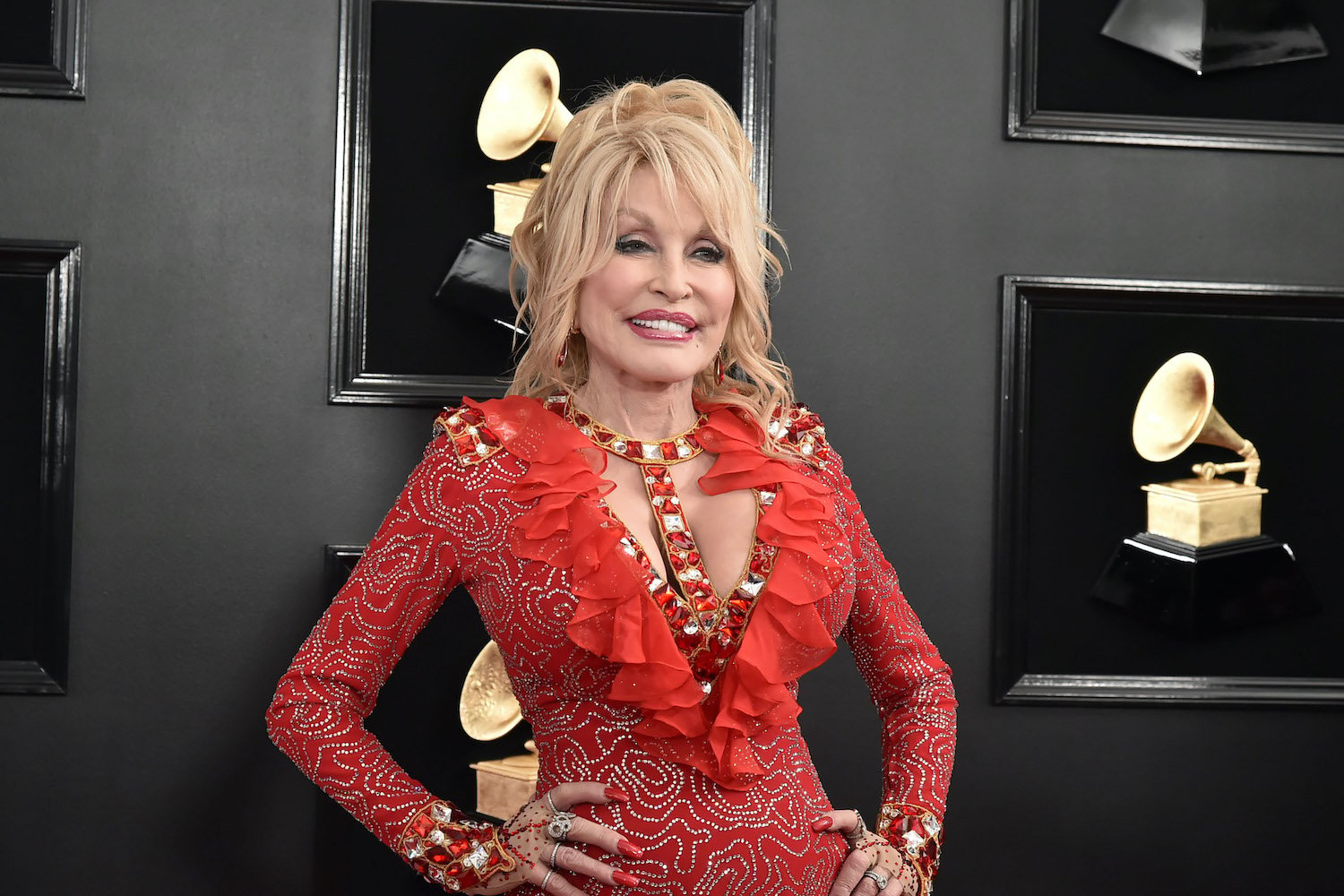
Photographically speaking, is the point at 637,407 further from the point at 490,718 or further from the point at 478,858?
the point at 490,718

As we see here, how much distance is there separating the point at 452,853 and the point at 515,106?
143 centimetres

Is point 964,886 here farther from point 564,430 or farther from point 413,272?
point 413,272

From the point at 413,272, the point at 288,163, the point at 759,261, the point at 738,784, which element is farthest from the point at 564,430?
the point at 288,163

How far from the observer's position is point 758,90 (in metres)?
2.41

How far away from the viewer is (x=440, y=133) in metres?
2.38

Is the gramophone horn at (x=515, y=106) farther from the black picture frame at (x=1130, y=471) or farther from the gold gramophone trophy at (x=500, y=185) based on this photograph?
the black picture frame at (x=1130, y=471)

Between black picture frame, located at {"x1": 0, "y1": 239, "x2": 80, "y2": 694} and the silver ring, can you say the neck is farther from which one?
black picture frame, located at {"x1": 0, "y1": 239, "x2": 80, "y2": 694}

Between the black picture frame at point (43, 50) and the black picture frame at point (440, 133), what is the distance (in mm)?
488

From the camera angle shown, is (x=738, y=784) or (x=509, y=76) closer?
(x=738, y=784)

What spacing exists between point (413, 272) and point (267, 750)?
3.14ft

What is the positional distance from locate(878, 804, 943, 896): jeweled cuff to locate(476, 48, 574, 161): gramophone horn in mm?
1383

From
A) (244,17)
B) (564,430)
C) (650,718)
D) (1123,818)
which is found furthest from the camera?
(1123,818)

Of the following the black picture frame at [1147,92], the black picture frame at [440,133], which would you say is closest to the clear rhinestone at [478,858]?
the black picture frame at [440,133]

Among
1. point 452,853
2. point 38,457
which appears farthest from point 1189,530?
point 38,457
